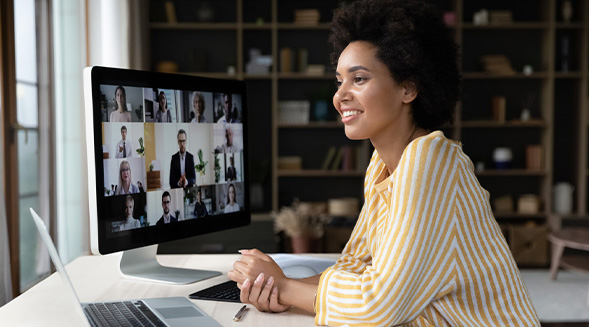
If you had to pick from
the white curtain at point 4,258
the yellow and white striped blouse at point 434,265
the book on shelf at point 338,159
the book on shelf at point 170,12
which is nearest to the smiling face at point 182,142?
the yellow and white striped blouse at point 434,265

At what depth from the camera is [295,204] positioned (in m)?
4.73

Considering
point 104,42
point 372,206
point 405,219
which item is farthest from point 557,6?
point 405,219

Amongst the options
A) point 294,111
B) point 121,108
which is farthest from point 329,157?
point 121,108

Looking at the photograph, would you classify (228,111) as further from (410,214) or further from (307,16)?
(307,16)

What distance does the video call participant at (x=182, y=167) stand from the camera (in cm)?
138

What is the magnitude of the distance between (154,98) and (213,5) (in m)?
3.88

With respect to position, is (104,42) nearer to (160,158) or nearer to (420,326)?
(160,158)

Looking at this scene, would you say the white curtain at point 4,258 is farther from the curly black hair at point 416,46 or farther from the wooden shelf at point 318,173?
the wooden shelf at point 318,173

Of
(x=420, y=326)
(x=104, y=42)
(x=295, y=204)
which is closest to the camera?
(x=420, y=326)

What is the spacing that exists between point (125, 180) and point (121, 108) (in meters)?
0.16

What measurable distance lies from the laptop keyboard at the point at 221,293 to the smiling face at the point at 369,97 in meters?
0.42

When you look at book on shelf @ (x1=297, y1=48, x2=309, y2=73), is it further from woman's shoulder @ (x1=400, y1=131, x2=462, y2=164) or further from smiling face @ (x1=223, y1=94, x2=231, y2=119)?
woman's shoulder @ (x1=400, y1=131, x2=462, y2=164)

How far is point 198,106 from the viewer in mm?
1452

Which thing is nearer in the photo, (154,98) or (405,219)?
(405,219)
